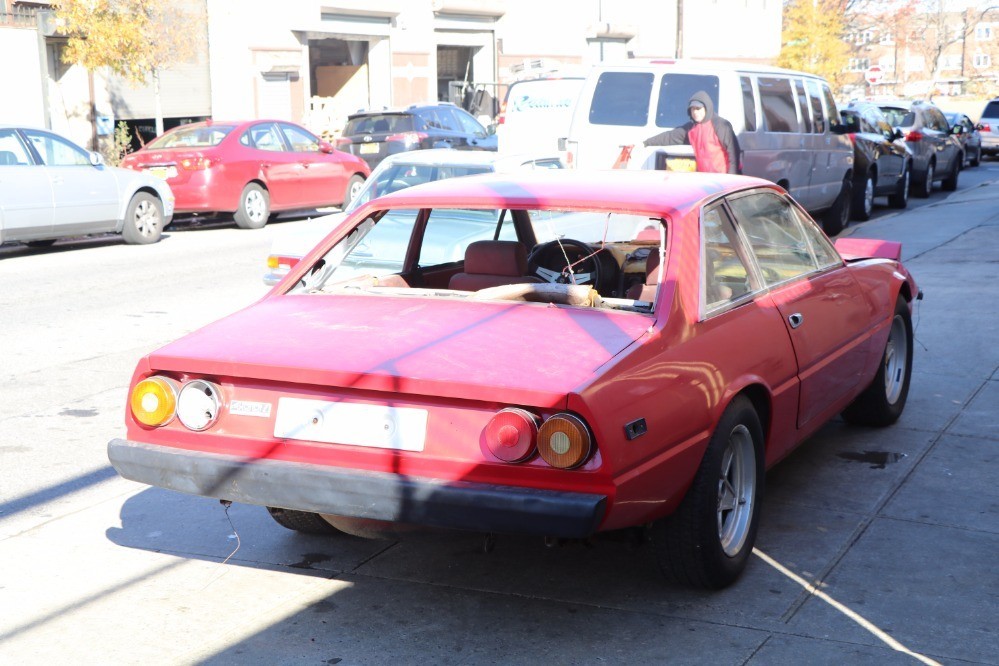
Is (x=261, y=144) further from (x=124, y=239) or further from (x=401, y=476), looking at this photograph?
(x=401, y=476)

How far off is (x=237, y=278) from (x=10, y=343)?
369cm

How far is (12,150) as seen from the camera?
14344mm

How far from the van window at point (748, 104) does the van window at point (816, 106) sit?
5.91 feet

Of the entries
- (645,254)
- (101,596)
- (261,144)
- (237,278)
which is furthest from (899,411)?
(261,144)

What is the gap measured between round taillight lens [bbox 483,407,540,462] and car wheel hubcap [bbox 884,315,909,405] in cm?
342

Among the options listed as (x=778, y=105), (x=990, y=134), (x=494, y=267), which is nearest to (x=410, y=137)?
(x=778, y=105)

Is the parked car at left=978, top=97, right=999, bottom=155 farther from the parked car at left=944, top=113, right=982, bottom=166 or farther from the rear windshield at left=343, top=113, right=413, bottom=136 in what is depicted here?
the rear windshield at left=343, top=113, right=413, bottom=136

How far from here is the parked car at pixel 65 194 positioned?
14.2 metres

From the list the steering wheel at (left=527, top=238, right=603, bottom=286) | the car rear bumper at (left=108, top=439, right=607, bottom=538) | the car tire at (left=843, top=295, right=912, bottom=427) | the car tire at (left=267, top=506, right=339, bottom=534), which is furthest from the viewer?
the car tire at (left=843, top=295, right=912, bottom=427)

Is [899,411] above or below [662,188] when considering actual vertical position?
below

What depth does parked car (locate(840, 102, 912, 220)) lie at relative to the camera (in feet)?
57.8

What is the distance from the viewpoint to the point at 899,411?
668 cm

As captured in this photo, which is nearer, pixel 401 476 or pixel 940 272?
pixel 401 476

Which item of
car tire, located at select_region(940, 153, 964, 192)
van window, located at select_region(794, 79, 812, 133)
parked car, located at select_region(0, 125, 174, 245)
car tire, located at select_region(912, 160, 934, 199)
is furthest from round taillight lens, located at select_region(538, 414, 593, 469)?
car tire, located at select_region(940, 153, 964, 192)
